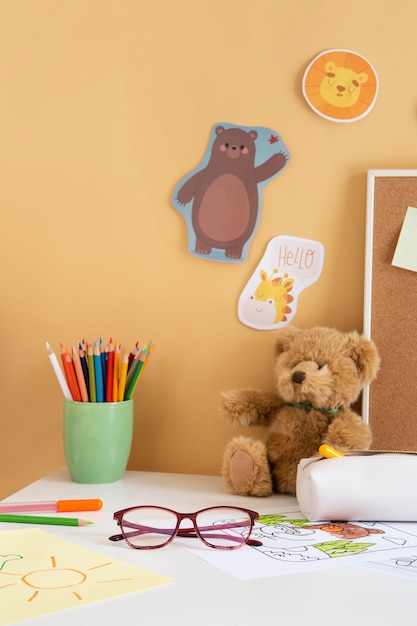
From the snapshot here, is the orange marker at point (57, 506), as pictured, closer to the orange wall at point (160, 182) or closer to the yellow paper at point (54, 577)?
the yellow paper at point (54, 577)

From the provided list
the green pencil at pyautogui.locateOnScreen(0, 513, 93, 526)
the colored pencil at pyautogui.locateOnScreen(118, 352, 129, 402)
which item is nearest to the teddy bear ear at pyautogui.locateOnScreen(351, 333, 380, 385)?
the colored pencil at pyautogui.locateOnScreen(118, 352, 129, 402)

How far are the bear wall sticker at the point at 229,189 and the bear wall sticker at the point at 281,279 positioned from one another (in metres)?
0.04

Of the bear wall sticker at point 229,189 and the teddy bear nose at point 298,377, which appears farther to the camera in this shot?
the bear wall sticker at point 229,189

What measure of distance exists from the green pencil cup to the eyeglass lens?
0.18m

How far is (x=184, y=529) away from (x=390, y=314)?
0.47 m

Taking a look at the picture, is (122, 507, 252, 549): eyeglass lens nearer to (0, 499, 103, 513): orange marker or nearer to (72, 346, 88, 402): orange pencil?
(0, 499, 103, 513): orange marker

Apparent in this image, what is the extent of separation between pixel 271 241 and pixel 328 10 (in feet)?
1.19

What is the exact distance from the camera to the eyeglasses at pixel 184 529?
80cm

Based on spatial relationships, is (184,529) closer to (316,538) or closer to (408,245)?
(316,538)

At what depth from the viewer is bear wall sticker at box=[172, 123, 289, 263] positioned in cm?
116

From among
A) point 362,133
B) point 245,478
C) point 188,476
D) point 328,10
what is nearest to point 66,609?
point 245,478

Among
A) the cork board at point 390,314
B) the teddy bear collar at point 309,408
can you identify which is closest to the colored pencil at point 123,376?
the teddy bear collar at point 309,408

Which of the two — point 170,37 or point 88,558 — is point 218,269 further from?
point 88,558

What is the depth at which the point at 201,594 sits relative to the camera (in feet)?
2.20
